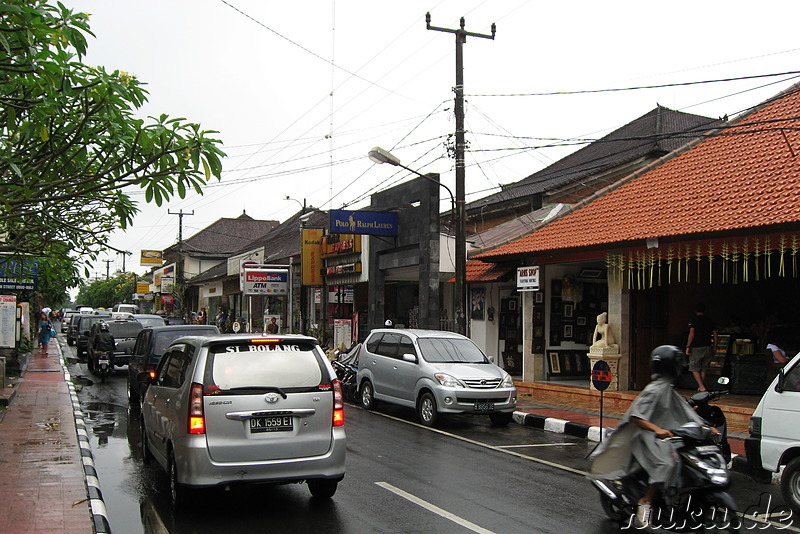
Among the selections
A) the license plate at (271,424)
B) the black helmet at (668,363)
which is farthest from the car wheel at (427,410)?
the black helmet at (668,363)

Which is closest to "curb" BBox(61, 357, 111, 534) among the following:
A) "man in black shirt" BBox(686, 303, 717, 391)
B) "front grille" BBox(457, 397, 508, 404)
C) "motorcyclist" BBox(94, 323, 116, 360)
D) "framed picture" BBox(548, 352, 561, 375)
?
"front grille" BBox(457, 397, 508, 404)

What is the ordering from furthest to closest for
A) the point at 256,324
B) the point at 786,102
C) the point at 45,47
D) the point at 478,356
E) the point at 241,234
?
1. the point at 241,234
2. the point at 256,324
3. the point at 786,102
4. the point at 478,356
5. the point at 45,47

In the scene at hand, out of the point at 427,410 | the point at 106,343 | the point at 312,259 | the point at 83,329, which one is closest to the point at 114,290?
the point at 83,329

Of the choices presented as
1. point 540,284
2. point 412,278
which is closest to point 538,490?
point 540,284

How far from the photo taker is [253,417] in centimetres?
714

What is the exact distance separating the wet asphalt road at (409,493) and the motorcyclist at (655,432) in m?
0.93

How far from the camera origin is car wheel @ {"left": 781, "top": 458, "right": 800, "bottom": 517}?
7.50 meters

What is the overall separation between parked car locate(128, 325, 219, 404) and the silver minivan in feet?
11.5

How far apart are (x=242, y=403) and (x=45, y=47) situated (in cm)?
356

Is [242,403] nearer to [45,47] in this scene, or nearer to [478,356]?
[45,47]

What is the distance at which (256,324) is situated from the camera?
1641 inches

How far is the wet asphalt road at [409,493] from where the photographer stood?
706 cm

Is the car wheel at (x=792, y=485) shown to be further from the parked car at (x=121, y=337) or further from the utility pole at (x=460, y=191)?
the parked car at (x=121, y=337)

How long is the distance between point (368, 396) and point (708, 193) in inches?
326
